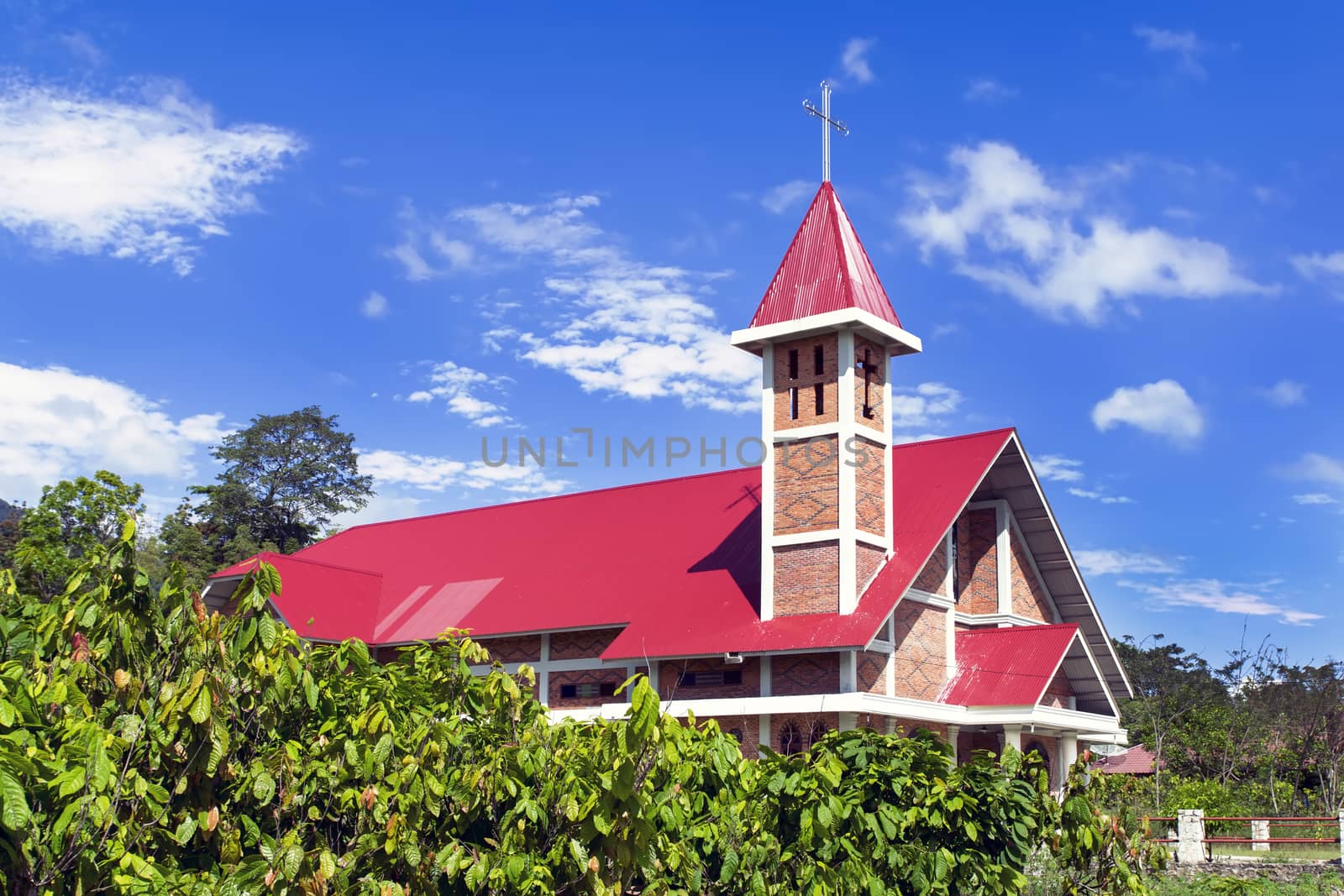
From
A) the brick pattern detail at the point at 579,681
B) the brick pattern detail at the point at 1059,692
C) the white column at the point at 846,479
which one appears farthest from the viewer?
the brick pattern detail at the point at 579,681

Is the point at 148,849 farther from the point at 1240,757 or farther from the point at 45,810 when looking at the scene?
the point at 1240,757

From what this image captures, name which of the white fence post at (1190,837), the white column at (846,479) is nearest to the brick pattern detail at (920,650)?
the white column at (846,479)

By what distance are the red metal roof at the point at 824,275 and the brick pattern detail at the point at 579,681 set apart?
730 centimetres

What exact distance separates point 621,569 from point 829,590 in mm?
6267

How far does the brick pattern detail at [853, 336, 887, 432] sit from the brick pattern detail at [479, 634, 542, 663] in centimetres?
815

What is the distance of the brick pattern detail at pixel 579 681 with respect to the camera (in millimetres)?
25453

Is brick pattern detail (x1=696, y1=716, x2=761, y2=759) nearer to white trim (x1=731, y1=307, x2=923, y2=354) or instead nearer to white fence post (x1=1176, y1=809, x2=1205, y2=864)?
white trim (x1=731, y1=307, x2=923, y2=354)

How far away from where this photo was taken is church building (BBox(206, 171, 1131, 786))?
2239 cm

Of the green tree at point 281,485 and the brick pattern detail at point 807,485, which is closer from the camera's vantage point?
the brick pattern detail at point 807,485

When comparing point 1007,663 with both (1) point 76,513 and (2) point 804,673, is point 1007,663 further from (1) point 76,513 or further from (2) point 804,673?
(1) point 76,513

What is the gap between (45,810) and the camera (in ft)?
21.6

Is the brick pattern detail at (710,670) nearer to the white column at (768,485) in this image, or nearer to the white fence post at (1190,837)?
the white column at (768,485)

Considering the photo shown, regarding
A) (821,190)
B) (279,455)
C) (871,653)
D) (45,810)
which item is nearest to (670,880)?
(45,810)

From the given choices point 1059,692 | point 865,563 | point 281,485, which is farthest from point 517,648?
point 281,485
